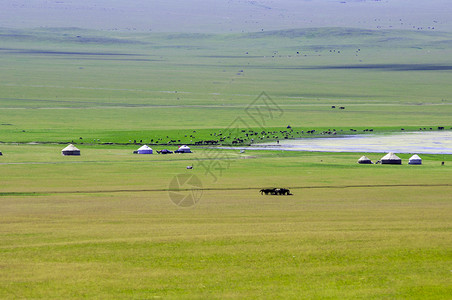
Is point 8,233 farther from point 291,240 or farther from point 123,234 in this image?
point 291,240

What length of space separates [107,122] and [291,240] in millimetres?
90153

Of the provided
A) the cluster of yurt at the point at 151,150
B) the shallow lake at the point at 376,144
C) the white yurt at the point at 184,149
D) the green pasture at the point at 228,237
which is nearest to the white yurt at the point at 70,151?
the cluster of yurt at the point at 151,150

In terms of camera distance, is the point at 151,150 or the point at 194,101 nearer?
the point at 151,150

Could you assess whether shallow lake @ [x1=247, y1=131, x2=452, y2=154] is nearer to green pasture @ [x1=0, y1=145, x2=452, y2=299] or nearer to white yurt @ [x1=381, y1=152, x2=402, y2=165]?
white yurt @ [x1=381, y1=152, x2=402, y2=165]

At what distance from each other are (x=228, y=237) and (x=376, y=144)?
60987 mm

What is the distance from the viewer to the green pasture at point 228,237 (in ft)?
86.6

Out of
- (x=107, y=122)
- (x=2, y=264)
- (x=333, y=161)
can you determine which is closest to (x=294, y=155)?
(x=333, y=161)

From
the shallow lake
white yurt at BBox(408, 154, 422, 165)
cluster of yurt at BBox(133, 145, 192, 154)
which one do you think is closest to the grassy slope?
the shallow lake

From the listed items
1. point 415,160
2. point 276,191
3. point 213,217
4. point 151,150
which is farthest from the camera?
point 151,150

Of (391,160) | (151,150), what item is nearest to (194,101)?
(151,150)

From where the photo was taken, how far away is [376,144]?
92500mm

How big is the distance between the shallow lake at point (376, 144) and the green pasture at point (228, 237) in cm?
2273

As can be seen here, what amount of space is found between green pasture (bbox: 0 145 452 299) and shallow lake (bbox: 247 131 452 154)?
22729mm

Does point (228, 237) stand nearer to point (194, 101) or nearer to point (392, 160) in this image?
point (392, 160)
